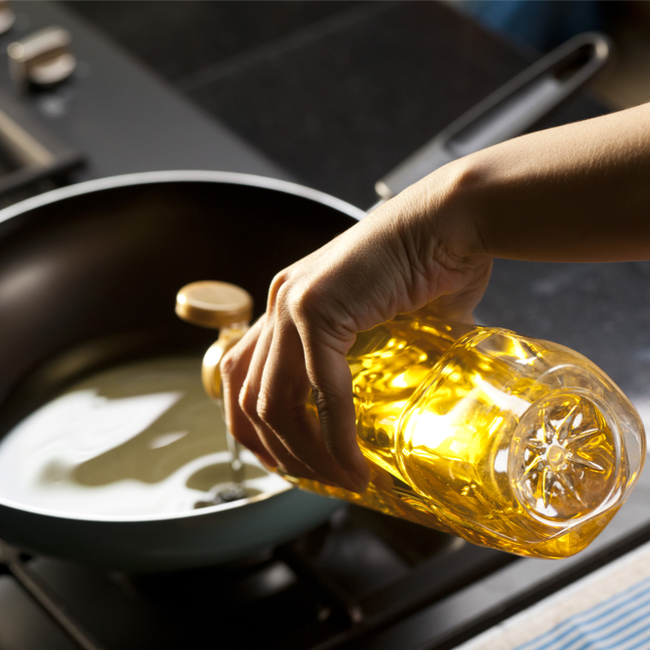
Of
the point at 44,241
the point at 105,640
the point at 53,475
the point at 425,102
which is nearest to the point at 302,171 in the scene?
the point at 425,102

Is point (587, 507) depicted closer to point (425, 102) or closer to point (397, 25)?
point (425, 102)

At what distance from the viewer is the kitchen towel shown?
47 cm

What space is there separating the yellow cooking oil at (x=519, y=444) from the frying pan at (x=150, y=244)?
0.23 m

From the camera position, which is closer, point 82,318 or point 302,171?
point 82,318

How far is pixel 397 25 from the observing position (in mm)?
1115

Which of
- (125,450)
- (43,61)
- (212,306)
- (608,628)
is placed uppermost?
(43,61)

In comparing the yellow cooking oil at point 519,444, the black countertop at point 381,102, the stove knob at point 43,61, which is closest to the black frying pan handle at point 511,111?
the black countertop at point 381,102

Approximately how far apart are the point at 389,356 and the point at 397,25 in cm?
86

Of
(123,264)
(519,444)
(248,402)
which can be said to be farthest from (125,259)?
(519,444)

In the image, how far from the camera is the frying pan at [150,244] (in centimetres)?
60

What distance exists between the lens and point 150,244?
68 centimetres

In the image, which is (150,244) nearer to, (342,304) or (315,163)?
(315,163)

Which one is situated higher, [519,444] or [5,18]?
[5,18]

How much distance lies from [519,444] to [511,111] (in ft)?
1.16
